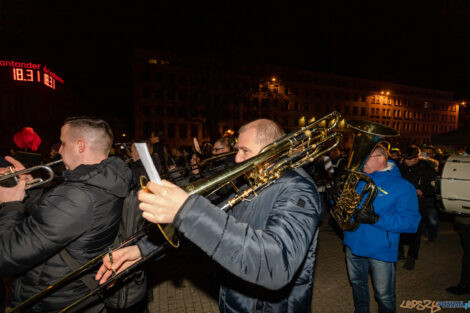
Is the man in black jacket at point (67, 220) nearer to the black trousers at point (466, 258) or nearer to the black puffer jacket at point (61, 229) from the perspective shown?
the black puffer jacket at point (61, 229)

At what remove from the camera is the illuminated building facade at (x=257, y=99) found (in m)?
24.1

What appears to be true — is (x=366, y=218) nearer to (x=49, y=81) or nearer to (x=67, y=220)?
(x=67, y=220)

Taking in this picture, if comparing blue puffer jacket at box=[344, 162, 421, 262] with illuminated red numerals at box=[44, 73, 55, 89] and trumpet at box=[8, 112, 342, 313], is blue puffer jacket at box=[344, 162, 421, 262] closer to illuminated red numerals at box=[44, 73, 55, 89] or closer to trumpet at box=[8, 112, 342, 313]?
trumpet at box=[8, 112, 342, 313]

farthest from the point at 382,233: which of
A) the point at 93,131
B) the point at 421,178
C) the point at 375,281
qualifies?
the point at 421,178

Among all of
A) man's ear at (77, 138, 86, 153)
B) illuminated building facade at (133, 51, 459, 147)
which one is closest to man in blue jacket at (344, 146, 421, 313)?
man's ear at (77, 138, 86, 153)

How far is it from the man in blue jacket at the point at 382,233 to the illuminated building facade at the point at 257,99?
19399 millimetres

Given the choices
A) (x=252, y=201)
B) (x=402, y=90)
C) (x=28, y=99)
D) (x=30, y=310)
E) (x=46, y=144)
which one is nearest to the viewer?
(x=252, y=201)

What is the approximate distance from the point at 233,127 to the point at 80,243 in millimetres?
45184

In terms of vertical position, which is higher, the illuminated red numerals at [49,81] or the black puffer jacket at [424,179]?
the illuminated red numerals at [49,81]

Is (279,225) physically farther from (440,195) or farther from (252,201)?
(440,195)

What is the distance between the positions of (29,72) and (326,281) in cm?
2901

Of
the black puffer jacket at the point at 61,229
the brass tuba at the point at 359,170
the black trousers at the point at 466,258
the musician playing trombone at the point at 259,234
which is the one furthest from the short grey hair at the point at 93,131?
the black trousers at the point at 466,258

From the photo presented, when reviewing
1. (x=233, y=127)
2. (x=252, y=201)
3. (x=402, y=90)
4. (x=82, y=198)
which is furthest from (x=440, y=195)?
(x=402, y=90)

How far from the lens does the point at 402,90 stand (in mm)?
66812
